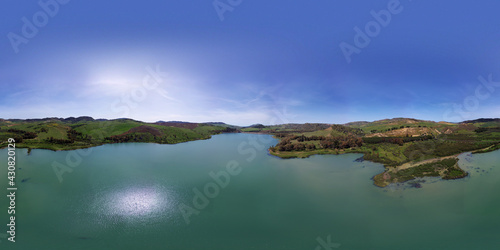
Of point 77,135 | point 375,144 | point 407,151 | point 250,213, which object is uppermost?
point 77,135

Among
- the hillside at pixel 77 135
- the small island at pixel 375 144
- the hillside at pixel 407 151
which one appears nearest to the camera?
the hillside at pixel 407 151

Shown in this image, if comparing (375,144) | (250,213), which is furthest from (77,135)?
(375,144)

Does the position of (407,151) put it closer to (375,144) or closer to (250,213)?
(375,144)

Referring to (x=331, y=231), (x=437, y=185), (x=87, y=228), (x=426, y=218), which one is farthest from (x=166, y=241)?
(x=437, y=185)

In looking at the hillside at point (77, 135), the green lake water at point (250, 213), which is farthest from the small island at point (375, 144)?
the green lake water at point (250, 213)

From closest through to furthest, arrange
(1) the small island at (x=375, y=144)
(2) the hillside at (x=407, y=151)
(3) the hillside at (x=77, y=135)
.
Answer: (2) the hillside at (x=407, y=151) < (1) the small island at (x=375, y=144) < (3) the hillside at (x=77, y=135)

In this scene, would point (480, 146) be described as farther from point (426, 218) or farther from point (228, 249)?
point (228, 249)

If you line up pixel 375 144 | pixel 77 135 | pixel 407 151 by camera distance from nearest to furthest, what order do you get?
pixel 407 151
pixel 375 144
pixel 77 135

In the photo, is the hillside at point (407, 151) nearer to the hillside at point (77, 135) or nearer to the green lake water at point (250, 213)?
the green lake water at point (250, 213)

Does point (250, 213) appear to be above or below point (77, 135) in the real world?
below
